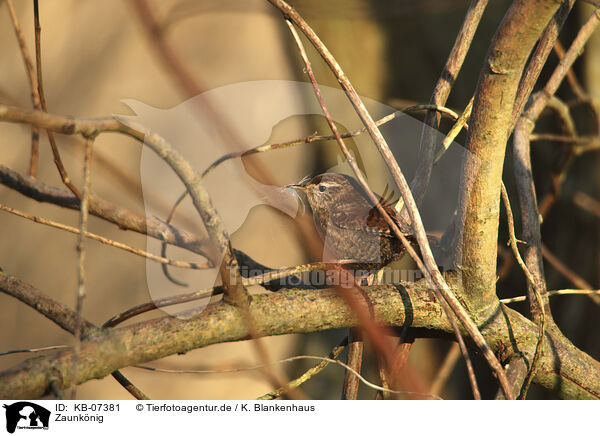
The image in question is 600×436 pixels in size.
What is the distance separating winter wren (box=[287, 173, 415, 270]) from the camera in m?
0.96

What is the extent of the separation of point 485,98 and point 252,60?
76cm

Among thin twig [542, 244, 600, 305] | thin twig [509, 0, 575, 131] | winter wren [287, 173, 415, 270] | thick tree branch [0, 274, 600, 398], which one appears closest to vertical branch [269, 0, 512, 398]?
thick tree branch [0, 274, 600, 398]

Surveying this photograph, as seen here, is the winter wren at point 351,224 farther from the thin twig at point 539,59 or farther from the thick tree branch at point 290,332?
the thin twig at point 539,59

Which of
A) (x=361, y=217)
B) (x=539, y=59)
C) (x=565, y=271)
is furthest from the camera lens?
(x=565, y=271)

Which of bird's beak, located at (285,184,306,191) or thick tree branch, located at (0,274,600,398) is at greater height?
bird's beak, located at (285,184,306,191)

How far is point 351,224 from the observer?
1.01m

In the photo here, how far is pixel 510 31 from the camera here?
609 millimetres

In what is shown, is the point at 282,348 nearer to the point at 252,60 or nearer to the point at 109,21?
the point at 252,60

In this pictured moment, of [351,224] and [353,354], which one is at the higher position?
[351,224]

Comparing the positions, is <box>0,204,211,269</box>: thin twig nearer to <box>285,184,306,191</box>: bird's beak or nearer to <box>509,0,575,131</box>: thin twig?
<box>285,184,306,191</box>: bird's beak

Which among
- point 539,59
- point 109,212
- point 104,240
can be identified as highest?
point 539,59
